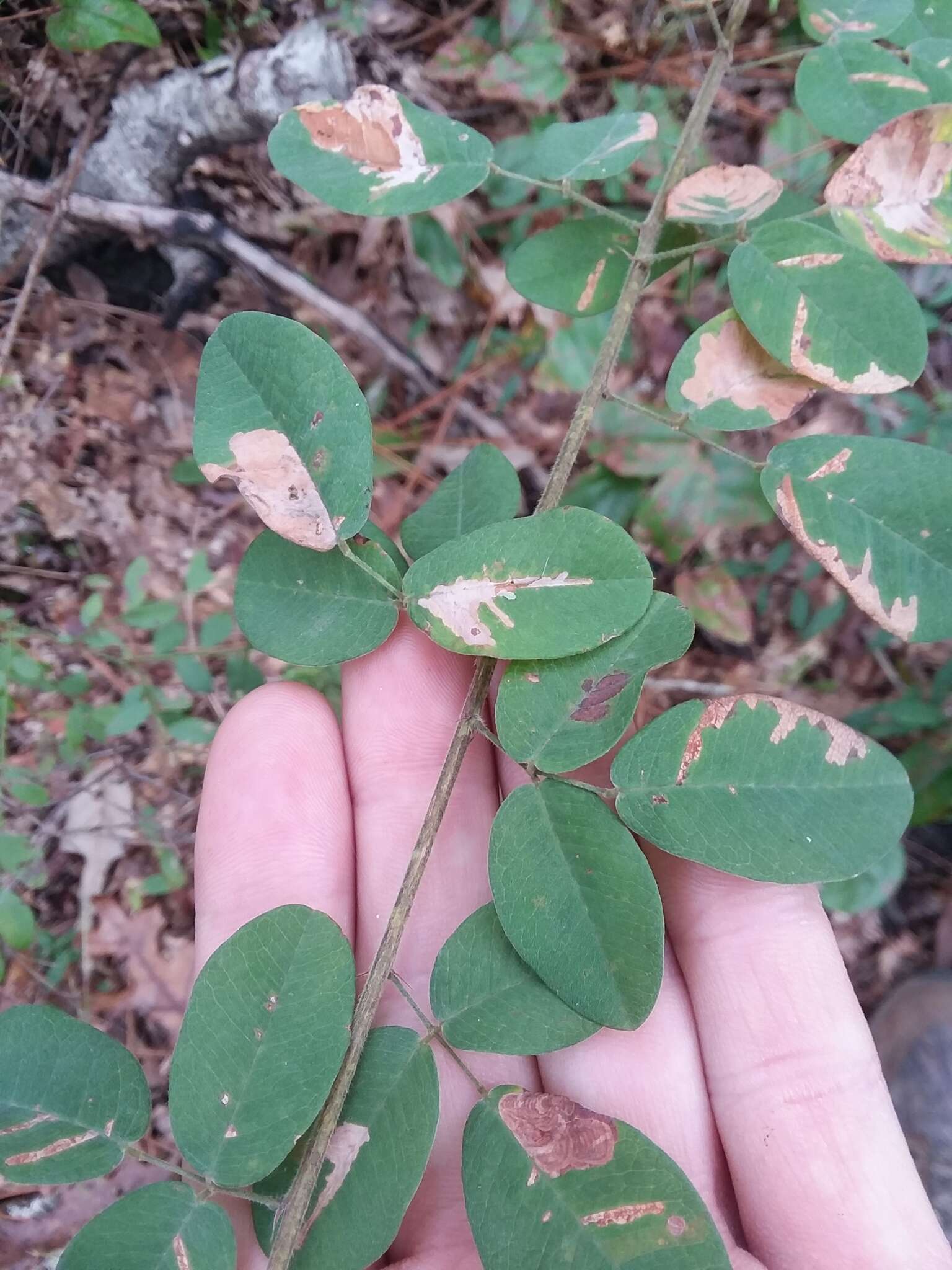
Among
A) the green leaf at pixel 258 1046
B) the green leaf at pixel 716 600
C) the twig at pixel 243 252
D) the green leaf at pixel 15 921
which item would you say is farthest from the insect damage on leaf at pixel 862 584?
the green leaf at pixel 15 921

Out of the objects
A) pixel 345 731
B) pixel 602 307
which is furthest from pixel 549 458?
pixel 345 731

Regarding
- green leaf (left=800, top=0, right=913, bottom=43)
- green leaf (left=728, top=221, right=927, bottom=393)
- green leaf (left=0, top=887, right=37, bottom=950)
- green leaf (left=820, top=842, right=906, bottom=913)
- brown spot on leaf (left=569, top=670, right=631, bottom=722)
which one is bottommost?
green leaf (left=820, top=842, right=906, bottom=913)

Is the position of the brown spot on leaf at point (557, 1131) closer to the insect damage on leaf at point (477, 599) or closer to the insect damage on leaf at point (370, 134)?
the insect damage on leaf at point (477, 599)

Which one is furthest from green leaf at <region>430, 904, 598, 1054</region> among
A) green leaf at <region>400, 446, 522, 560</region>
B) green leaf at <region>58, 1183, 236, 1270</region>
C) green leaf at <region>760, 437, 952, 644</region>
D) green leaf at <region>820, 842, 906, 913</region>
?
green leaf at <region>820, 842, 906, 913</region>

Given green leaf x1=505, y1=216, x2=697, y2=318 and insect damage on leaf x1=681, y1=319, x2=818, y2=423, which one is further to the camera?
green leaf x1=505, y1=216, x2=697, y2=318

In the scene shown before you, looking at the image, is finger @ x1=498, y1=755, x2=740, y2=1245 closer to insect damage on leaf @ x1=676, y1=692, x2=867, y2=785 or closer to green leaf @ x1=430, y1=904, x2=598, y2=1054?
green leaf @ x1=430, y1=904, x2=598, y2=1054

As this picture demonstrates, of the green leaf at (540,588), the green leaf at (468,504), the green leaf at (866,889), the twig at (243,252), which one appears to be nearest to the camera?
the green leaf at (540,588)

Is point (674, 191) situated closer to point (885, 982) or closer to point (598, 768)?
point (598, 768)
